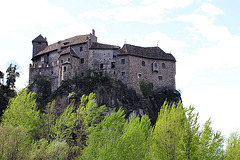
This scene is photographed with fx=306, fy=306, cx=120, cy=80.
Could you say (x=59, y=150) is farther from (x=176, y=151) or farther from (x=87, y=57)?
(x=87, y=57)

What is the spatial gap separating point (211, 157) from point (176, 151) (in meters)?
2.93

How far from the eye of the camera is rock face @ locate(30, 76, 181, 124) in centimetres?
5209

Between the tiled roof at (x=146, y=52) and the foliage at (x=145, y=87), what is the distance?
212 inches

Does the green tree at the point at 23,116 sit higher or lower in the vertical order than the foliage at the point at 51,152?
higher

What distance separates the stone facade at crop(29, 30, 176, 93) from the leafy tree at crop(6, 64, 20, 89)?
4.42m

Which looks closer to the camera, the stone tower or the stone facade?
the stone facade

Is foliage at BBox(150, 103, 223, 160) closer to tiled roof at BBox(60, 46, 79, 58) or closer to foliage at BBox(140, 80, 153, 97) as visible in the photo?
foliage at BBox(140, 80, 153, 97)

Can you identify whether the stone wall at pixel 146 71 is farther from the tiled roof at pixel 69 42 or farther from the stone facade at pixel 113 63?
the tiled roof at pixel 69 42

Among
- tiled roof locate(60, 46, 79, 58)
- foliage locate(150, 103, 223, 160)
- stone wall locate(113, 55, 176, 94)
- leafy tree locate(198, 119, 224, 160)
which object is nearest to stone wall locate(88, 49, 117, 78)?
stone wall locate(113, 55, 176, 94)

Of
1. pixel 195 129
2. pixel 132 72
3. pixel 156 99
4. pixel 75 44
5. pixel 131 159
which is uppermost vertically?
pixel 75 44

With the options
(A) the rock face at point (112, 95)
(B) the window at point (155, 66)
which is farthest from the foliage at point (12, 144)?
(B) the window at point (155, 66)

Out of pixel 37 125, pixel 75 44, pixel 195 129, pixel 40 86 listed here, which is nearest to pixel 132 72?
pixel 75 44

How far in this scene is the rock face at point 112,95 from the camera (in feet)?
171

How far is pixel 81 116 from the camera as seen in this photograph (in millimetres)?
38375
